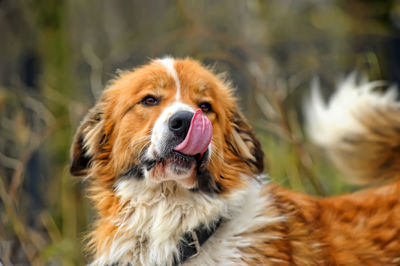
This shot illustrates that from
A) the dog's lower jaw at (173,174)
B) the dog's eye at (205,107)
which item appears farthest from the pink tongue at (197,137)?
the dog's eye at (205,107)

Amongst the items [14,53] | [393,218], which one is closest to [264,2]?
[14,53]

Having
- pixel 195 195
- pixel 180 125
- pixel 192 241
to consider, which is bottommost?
pixel 192 241


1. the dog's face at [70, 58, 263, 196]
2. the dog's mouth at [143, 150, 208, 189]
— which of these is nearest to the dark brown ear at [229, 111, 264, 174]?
the dog's face at [70, 58, 263, 196]

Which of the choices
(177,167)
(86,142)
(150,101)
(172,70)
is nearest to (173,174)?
(177,167)

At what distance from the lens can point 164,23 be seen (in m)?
8.05

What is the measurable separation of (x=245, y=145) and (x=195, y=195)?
56cm

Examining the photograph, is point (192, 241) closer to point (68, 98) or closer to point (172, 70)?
point (172, 70)

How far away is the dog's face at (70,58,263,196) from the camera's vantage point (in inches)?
92.8

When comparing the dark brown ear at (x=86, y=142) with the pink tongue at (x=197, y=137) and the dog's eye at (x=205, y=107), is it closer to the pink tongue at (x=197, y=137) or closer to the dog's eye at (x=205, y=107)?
the dog's eye at (x=205, y=107)

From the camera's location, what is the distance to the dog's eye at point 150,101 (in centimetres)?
262

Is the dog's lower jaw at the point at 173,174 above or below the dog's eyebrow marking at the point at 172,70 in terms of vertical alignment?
below

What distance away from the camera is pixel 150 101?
2.63 meters

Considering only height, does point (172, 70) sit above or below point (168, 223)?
above

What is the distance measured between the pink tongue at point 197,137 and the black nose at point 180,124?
55 millimetres
